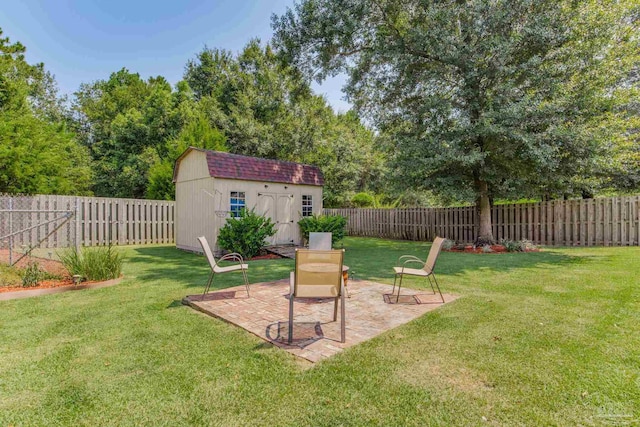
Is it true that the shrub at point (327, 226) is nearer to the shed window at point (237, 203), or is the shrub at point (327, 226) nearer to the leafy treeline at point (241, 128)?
the shed window at point (237, 203)

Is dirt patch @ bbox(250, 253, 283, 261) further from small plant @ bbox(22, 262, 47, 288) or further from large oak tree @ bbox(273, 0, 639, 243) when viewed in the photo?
large oak tree @ bbox(273, 0, 639, 243)

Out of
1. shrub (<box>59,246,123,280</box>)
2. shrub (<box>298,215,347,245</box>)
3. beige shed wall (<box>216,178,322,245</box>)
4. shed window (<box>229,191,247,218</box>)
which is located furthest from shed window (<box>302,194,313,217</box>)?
shrub (<box>59,246,123,280</box>)

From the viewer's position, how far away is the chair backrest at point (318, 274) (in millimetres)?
3500

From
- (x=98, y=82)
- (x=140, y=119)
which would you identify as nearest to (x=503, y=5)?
(x=140, y=119)

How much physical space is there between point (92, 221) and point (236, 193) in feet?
20.0

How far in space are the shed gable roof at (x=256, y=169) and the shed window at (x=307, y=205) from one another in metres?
0.55

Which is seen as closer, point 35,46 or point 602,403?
point 602,403

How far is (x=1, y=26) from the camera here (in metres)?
13.2

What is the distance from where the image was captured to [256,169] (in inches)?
451

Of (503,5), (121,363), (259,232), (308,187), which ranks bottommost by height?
(121,363)

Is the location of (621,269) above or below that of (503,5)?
below

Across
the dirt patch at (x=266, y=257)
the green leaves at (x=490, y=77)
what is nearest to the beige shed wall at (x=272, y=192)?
the dirt patch at (x=266, y=257)

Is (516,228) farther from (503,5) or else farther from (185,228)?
(185,228)

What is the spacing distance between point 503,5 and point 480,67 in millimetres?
1696
